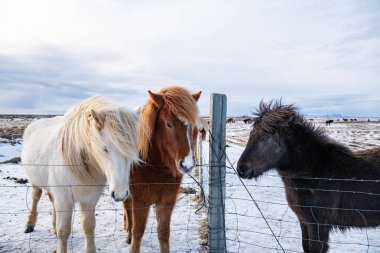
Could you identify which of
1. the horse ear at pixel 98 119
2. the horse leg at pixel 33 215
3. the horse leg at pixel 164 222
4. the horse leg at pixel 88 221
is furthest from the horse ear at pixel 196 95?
the horse leg at pixel 33 215

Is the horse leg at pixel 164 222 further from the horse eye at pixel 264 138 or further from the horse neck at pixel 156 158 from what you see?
the horse eye at pixel 264 138

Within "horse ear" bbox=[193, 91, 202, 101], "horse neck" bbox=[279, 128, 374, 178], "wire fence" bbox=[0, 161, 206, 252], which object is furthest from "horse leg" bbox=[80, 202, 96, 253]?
"horse neck" bbox=[279, 128, 374, 178]

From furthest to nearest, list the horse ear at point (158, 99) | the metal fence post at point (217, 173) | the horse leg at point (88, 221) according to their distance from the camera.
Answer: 1. the horse leg at point (88, 221)
2. the horse ear at point (158, 99)
3. the metal fence post at point (217, 173)

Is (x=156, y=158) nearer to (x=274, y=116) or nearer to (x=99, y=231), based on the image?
(x=274, y=116)

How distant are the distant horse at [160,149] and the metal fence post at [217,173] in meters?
0.25

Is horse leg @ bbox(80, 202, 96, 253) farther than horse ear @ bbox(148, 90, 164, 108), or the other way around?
horse leg @ bbox(80, 202, 96, 253)

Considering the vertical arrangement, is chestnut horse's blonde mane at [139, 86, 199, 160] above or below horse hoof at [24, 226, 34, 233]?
above

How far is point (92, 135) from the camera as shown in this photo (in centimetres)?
286

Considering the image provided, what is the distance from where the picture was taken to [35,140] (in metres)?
4.24

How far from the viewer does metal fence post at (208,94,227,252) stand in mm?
2912

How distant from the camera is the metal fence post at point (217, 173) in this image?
115 inches

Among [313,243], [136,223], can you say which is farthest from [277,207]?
[136,223]

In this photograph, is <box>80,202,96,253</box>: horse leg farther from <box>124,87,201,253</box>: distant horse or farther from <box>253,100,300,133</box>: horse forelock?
<box>253,100,300,133</box>: horse forelock

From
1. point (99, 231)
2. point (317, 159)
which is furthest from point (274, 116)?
point (99, 231)
